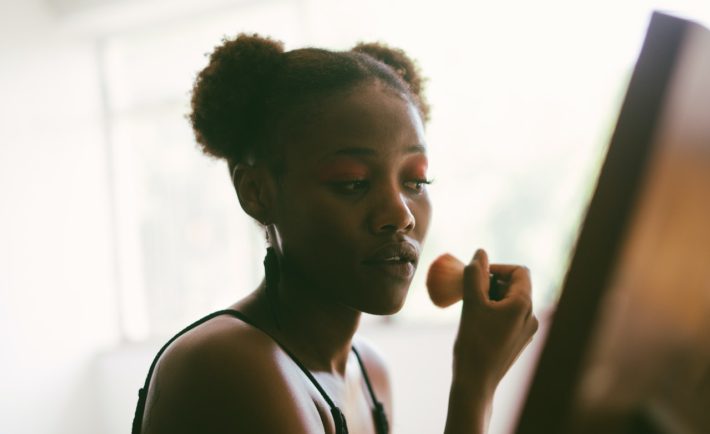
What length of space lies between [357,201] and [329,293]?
13cm

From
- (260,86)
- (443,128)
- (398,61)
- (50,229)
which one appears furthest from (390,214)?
(50,229)

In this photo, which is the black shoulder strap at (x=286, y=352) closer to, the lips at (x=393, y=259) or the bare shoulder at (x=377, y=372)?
the lips at (x=393, y=259)

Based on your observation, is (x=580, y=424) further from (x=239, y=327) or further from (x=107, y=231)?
(x=107, y=231)

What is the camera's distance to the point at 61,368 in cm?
330

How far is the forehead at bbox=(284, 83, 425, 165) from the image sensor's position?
775 mm

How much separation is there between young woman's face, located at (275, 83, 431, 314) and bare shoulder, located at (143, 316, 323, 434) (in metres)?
0.12

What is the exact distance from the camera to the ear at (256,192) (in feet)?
2.75

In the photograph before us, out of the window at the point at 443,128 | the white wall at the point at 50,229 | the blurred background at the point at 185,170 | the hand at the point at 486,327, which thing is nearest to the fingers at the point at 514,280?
the hand at the point at 486,327

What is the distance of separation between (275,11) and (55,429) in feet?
7.56

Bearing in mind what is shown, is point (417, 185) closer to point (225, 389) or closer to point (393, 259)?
point (393, 259)

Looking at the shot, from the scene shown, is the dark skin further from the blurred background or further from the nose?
the blurred background

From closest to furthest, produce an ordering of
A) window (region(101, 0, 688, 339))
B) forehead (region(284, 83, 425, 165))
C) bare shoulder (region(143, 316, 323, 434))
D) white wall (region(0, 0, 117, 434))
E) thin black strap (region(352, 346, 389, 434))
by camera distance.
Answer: bare shoulder (region(143, 316, 323, 434)) → forehead (region(284, 83, 425, 165)) → thin black strap (region(352, 346, 389, 434)) → window (region(101, 0, 688, 339)) → white wall (region(0, 0, 117, 434))

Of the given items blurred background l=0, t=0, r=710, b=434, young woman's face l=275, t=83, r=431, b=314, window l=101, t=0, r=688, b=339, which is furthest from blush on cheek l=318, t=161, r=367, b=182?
window l=101, t=0, r=688, b=339

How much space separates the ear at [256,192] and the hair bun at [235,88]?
38 mm
